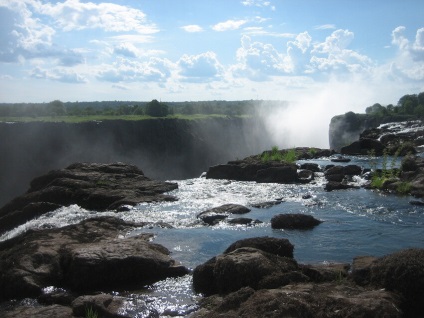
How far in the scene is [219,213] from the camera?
67.1ft

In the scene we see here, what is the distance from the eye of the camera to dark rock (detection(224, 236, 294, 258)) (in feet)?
40.1

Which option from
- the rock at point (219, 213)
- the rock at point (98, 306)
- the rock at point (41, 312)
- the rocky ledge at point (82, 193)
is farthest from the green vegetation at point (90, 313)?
the rocky ledge at point (82, 193)

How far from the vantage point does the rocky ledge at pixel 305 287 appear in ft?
26.9

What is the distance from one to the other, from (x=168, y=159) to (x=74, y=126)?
16585 mm

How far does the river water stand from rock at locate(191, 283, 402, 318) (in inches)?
55.9

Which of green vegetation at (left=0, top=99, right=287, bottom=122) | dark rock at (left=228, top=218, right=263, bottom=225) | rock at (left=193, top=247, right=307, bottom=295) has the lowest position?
dark rock at (left=228, top=218, right=263, bottom=225)

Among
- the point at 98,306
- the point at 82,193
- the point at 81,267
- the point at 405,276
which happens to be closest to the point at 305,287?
the point at 405,276

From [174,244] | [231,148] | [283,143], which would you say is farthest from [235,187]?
[283,143]

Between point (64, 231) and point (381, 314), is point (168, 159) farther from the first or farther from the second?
point (381, 314)

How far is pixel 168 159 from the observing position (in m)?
82.6

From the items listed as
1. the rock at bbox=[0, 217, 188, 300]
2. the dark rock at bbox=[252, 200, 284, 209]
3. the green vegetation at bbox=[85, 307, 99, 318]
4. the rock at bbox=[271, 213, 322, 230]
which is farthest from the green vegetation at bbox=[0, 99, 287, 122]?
the green vegetation at bbox=[85, 307, 99, 318]

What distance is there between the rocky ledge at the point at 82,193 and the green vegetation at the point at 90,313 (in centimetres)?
1424

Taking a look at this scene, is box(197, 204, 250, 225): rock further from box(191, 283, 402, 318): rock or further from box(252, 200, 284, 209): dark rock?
box(191, 283, 402, 318): rock

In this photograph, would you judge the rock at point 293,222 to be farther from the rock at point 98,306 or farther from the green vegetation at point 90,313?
the green vegetation at point 90,313
